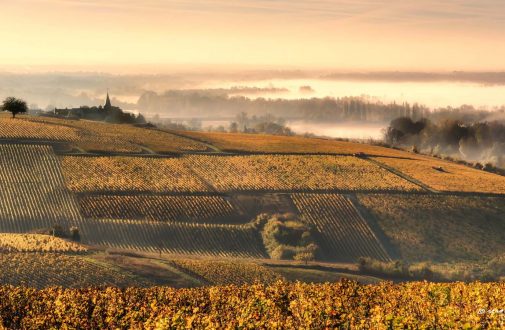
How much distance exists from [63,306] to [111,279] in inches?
1180

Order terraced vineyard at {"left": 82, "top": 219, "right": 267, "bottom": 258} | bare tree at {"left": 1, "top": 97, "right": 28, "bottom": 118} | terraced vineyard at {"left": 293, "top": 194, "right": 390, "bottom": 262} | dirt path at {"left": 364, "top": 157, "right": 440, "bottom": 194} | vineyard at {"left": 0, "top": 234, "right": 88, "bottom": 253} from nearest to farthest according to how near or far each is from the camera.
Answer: vineyard at {"left": 0, "top": 234, "right": 88, "bottom": 253} < terraced vineyard at {"left": 82, "top": 219, "right": 267, "bottom": 258} < terraced vineyard at {"left": 293, "top": 194, "right": 390, "bottom": 262} < dirt path at {"left": 364, "top": 157, "right": 440, "bottom": 194} < bare tree at {"left": 1, "top": 97, "right": 28, "bottom": 118}

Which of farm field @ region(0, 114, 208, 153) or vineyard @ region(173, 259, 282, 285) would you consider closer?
vineyard @ region(173, 259, 282, 285)

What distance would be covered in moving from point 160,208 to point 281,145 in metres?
37.8

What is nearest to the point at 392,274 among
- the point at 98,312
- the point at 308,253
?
the point at 308,253

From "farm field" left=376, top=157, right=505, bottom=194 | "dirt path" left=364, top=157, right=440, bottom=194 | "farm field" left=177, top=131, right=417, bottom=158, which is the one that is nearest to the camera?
"dirt path" left=364, top=157, right=440, bottom=194

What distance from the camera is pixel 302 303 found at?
33469mm

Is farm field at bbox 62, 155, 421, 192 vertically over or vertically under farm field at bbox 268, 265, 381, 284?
over

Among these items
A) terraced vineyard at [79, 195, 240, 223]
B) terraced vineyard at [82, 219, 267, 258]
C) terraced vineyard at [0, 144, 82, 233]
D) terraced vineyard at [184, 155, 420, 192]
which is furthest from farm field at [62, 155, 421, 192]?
terraced vineyard at [82, 219, 267, 258]

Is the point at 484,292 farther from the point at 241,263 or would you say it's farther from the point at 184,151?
the point at 184,151

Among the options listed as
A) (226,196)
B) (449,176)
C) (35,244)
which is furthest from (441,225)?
(35,244)

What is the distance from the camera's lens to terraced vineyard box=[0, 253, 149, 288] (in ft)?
195

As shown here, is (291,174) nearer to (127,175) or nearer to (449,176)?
(127,175)

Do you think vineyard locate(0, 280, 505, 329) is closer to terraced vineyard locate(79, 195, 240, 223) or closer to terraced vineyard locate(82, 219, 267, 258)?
terraced vineyard locate(82, 219, 267, 258)

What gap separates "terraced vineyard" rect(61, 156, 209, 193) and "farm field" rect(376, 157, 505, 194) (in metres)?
27.8
